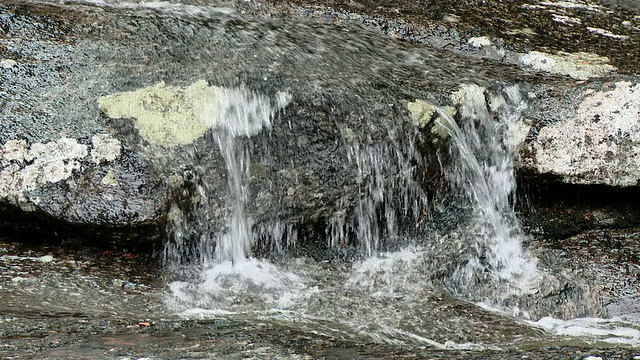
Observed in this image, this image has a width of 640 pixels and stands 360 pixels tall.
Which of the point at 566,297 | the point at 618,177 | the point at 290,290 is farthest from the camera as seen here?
the point at 618,177

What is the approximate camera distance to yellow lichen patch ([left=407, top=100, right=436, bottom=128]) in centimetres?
556

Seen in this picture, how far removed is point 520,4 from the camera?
25.2 ft

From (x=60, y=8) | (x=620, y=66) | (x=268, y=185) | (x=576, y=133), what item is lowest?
(x=268, y=185)

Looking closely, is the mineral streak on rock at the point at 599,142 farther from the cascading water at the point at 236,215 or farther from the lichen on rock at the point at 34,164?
the lichen on rock at the point at 34,164

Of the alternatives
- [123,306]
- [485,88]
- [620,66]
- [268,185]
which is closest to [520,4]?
[620,66]

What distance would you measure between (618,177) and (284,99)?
2638 mm

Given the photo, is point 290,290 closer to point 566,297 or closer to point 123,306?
point 123,306

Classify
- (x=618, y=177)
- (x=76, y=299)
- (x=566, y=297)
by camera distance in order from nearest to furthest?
(x=76, y=299), (x=566, y=297), (x=618, y=177)

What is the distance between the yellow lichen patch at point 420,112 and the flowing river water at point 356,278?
0.17 meters

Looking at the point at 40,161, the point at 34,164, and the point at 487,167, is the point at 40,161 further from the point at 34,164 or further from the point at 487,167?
the point at 487,167

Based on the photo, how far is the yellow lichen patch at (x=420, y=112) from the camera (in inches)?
219

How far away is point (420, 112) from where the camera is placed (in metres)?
5.58

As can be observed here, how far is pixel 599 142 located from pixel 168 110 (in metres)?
3.27

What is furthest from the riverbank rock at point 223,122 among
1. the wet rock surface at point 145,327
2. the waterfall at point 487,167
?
the wet rock surface at point 145,327
